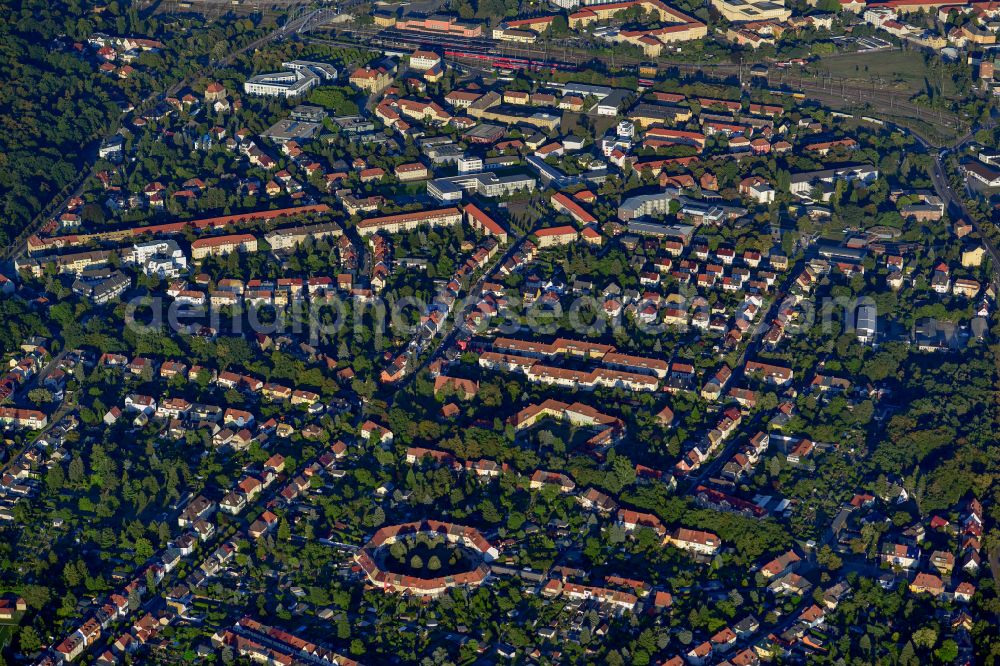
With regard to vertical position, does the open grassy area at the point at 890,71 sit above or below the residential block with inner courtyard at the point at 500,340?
above

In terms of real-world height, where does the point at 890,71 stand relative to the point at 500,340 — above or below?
above

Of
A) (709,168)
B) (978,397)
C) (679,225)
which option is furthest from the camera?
(709,168)

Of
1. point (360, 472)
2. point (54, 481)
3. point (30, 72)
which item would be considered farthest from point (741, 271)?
point (30, 72)

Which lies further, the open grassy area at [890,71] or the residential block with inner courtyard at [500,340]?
the open grassy area at [890,71]

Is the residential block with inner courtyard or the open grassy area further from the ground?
the open grassy area

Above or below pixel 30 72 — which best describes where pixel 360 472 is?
below

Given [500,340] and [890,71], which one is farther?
[890,71]

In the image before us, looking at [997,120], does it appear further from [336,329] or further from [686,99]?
[336,329]

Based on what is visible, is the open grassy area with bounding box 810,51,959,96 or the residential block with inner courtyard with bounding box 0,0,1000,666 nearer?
the residential block with inner courtyard with bounding box 0,0,1000,666
